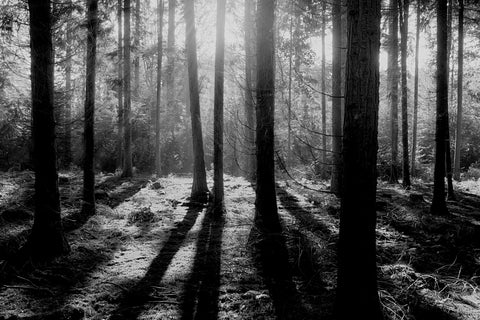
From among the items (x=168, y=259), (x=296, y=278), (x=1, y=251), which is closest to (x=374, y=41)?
(x=296, y=278)

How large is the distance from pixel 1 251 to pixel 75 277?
1502 millimetres

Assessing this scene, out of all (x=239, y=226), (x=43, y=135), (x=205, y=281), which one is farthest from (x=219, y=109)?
(x=205, y=281)

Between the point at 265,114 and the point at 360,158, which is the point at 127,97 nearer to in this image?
the point at 265,114

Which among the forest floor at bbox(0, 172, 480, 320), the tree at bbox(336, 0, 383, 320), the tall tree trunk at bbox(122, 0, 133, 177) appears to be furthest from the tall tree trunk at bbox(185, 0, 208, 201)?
the tree at bbox(336, 0, 383, 320)

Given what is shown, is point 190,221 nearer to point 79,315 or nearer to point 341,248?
point 79,315

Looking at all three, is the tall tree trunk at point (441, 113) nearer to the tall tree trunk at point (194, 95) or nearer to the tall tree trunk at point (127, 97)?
the tall tree trunk at point (194, 95)

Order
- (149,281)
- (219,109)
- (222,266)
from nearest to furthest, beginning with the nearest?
1. (149,281)
2. (222,266)
3. (219,109)

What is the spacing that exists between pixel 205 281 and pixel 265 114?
12.2 ft

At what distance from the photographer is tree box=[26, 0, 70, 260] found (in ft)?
18.7

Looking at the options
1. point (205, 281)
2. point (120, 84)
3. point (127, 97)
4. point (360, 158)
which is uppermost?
point (127, 97)

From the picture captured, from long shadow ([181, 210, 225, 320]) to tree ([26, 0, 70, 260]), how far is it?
2433 millimetres

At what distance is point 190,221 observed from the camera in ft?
30.5

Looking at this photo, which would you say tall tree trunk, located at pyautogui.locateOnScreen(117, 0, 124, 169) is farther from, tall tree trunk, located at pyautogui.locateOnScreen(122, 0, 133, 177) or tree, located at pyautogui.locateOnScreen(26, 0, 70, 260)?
tree, located at pyautogui.locateOnScreen(26, 0, 70, 260)

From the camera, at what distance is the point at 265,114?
7461 millimetres
